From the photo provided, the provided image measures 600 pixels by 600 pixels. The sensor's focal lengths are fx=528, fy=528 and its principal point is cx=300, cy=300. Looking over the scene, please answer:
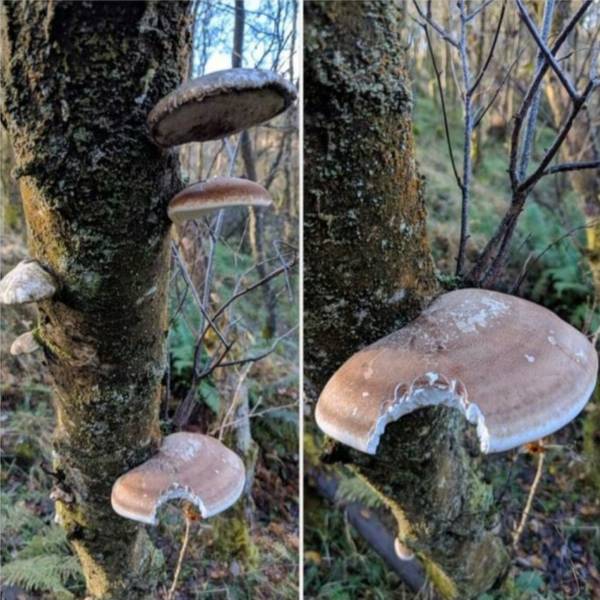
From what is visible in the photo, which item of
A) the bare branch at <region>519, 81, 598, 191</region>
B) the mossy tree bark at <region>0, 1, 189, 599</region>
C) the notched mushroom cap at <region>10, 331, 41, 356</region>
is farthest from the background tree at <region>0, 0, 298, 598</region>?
the bare branch at <region>519, 81, 598, 191</region>

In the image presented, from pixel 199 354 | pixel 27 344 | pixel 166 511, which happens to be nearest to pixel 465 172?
pixel 27 344

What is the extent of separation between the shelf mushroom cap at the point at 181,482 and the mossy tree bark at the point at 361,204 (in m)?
0.18

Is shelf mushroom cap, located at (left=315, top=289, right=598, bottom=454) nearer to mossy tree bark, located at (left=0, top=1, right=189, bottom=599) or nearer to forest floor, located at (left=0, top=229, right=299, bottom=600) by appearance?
mossy tree bark, located at (left=0, top=1, right=189, bottom=599)

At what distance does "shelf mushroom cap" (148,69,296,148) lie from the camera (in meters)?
0.44

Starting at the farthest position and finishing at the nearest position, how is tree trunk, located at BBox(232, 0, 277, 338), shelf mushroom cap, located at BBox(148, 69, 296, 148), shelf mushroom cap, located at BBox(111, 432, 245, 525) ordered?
tree trunk, located at BBox(232, 0, 277, 338) → shelf mushroom cap, located at BBox(111, 432, 245, 525) → shelf mushroom cap, located at BBox(148, 69, 296, 148)

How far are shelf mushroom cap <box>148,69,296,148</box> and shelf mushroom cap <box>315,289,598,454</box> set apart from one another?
30cm

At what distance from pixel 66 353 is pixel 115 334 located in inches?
3.2

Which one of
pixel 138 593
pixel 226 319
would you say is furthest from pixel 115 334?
pixel 226 319

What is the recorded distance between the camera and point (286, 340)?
2252 millimetres

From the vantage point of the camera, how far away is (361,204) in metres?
0.60

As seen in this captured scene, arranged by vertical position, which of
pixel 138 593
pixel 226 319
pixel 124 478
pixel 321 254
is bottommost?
pixel 138 593

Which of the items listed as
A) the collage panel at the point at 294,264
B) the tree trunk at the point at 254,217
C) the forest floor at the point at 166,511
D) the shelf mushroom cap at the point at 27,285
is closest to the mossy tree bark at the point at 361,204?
the collage panel at the point at 294,264

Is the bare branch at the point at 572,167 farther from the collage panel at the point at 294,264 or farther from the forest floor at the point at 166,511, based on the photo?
the forest floor at the point at 166,511

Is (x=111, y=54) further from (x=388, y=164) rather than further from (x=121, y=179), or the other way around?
(x=388, y=164)
